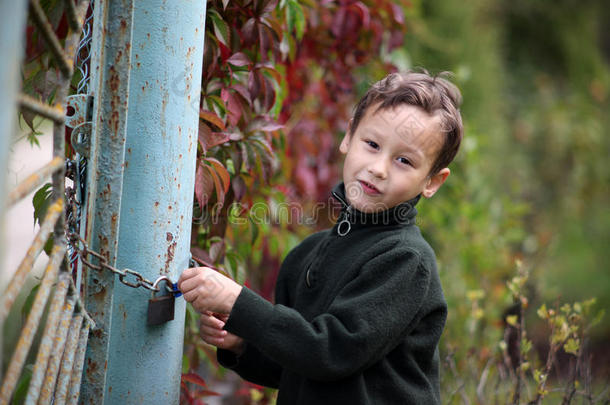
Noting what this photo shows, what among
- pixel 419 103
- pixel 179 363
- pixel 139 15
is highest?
pixel 139 15

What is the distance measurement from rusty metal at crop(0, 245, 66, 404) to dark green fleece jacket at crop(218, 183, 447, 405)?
0.39m

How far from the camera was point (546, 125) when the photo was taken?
22.6 feet

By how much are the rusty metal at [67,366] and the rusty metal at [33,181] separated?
0.33m

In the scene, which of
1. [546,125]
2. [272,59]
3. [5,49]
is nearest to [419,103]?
[272,59]

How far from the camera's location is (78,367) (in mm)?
1143

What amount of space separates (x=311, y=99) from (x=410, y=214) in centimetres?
188

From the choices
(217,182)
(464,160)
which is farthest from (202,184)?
(464,160)

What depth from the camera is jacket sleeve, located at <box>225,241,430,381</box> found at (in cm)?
121

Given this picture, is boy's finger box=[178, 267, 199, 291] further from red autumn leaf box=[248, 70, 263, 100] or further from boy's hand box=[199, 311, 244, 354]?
red autumn leaf box=[248, 70, 263, 100]

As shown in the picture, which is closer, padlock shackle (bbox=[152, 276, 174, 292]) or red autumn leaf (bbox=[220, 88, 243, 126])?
padlock shackle (bbox=[152, 276, 174, 292])

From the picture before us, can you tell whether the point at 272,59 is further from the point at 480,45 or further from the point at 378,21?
the point at 480,45

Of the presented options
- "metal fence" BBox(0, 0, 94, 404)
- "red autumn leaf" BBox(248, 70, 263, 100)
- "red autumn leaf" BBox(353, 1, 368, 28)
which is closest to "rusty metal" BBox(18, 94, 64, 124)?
"metal fence" BBox(0, 0, 94, 404)

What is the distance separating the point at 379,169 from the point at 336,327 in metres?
0.40

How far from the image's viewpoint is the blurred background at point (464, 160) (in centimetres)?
167
